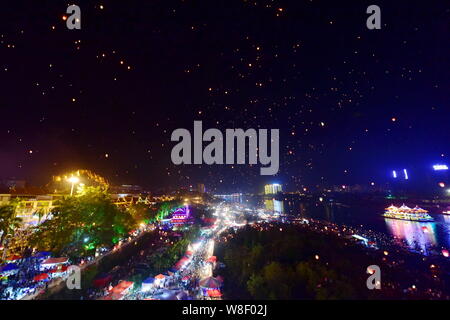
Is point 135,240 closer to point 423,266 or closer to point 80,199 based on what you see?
point 80,199

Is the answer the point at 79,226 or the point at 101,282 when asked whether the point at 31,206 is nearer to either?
the point at 79,226

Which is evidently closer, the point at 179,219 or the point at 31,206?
the point at 31,206

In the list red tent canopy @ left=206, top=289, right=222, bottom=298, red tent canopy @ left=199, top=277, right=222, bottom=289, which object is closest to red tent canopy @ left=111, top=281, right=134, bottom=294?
red tent canopy @ left=199, top=277, right=222, bottom=289

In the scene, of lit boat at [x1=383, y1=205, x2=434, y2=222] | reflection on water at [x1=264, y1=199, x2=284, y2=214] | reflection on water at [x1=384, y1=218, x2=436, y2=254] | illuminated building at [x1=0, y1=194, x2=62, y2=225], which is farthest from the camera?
reflection on water at [x1=264, y1=199, x2=284, y2=214]

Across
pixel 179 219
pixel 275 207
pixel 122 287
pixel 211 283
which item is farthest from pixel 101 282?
pixel 275 207

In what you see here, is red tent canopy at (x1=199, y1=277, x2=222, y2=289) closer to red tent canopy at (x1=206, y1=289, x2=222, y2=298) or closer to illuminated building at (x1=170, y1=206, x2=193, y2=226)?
red tent canopy at (x1=206, y1=289, x2=222, y2=298)

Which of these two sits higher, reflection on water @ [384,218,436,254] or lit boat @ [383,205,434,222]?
lit boat @ [383,205,434,222]

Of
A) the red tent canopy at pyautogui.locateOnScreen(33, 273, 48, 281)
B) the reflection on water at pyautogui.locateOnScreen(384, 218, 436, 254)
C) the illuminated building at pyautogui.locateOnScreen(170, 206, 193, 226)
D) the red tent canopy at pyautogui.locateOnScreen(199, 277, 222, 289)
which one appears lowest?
the reflection on water at pyautogui.locateOnScreen(384, 218, 436, 254)
